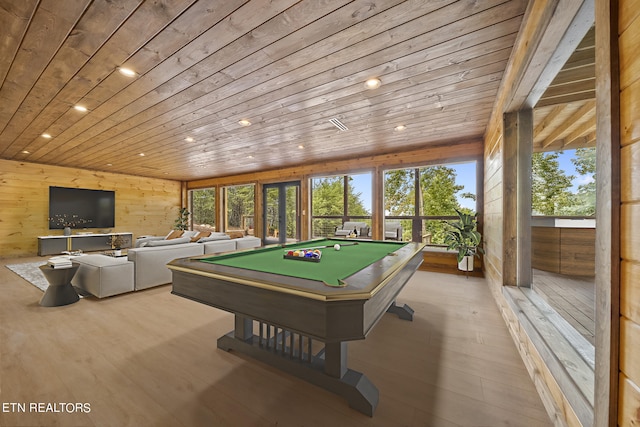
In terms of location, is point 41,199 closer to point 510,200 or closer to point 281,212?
point 281,212

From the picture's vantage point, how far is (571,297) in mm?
2639

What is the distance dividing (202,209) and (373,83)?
870 cm

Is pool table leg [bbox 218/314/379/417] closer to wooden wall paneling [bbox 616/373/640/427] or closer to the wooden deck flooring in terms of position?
wooden wall paneling [bbox 616/373/640/427]

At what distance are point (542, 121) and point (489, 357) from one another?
350 cm

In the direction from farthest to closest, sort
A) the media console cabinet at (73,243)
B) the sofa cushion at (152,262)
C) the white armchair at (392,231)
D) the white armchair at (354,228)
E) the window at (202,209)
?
the window at (202,209) < the media console cabinet at (73,243) < the white armchair at (354,228) < the white armchair at (392,231) < the sofa cushion at (152,262)

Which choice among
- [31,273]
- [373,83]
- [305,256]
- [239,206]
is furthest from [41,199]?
[373,83]

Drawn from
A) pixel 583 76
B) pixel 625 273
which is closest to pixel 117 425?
pixel 625 273

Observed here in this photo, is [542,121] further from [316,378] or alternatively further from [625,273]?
[316,378]

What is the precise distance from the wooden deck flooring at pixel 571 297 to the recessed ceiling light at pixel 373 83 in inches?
100

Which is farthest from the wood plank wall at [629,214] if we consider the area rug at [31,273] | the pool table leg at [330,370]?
the area rug at [31,273]

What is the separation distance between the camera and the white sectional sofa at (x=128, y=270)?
3.02 metres

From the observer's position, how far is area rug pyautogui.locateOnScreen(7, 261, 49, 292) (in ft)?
11.7

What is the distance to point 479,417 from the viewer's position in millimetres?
1301

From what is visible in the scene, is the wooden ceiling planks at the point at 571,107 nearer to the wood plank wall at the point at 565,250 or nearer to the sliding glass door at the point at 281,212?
the wood plank wall at the point at 565,250
